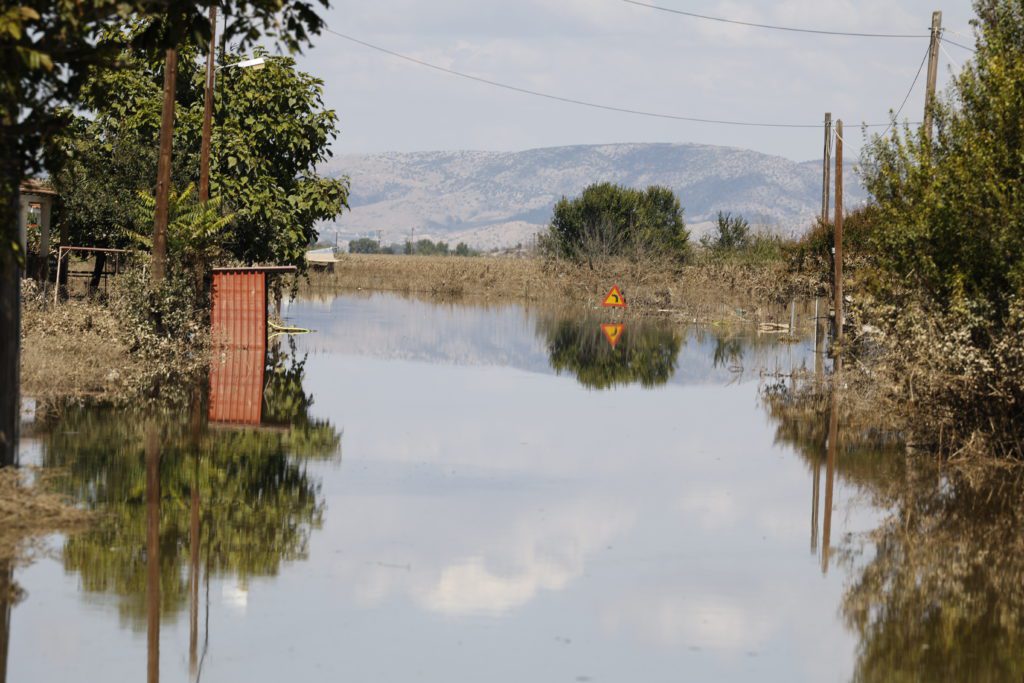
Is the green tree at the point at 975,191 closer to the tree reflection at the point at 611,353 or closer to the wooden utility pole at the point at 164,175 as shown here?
the tree reflection at the point at 611,353

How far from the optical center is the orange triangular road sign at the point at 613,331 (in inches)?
1855

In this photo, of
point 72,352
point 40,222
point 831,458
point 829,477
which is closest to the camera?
point 829,477

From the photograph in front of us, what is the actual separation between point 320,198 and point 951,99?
936 inches

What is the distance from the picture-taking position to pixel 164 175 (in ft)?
98.5

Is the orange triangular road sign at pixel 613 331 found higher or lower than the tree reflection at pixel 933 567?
higher

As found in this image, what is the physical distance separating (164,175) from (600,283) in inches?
1902

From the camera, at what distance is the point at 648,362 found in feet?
125

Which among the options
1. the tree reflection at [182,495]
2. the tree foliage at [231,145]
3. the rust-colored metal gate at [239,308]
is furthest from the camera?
the tree foliage at [231,145]

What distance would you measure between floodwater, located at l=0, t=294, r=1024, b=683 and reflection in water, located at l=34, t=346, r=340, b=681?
0.04 metres

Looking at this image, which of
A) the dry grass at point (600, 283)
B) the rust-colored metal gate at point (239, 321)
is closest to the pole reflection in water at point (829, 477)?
the rust-colored metal gate at point (239, 321)

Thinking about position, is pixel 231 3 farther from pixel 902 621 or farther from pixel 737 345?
pixel 737 345

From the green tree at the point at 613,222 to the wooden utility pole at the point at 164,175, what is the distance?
57.0 metres

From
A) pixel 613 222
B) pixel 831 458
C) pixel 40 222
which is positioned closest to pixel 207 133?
pixel 40 222

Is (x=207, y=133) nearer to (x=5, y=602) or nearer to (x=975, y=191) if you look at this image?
(x=975, y=191)
